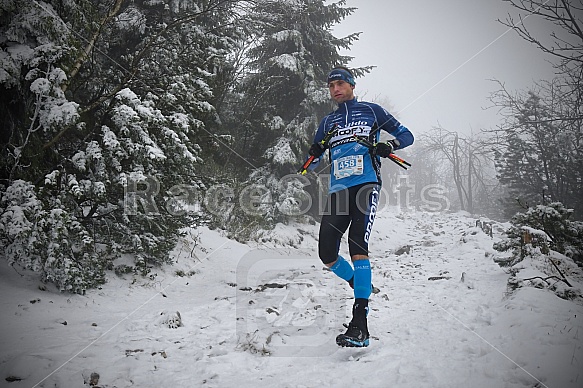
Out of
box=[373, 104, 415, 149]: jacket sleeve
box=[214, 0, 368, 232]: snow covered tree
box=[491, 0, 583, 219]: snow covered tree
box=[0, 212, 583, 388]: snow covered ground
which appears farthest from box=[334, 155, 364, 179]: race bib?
box=[214, 0, 368, 232]: snow covered tree

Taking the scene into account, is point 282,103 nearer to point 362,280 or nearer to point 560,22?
point 560,22

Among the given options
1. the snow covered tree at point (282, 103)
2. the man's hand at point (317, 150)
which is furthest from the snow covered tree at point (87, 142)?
the snow covered tree at point (282, 103)

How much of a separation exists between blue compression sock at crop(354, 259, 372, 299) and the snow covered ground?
49 cm

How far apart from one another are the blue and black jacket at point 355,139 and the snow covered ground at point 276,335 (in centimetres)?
171

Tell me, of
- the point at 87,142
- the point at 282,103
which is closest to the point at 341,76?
the point at 87,142

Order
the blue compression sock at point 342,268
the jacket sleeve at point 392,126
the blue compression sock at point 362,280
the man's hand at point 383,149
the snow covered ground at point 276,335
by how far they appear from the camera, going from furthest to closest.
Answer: the jacket sleeve at point 392,126, the blue compression sock at point 342,268, the man's hand at point 383,149, the blue compression sock at point 362,280, the snow covered ground at point 276,335

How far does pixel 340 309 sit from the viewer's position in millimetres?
4055

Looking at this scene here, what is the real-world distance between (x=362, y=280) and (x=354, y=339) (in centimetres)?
58

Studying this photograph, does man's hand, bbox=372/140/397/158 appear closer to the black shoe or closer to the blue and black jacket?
the blue and black jacket

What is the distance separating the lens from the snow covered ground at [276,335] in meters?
2.23

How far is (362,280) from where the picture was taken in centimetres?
308

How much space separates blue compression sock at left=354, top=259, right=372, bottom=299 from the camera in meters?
3.02

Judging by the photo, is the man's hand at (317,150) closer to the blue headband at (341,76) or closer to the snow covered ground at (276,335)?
the blue headband at (341,76)

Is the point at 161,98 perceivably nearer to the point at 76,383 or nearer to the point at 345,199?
the point at 345,199
